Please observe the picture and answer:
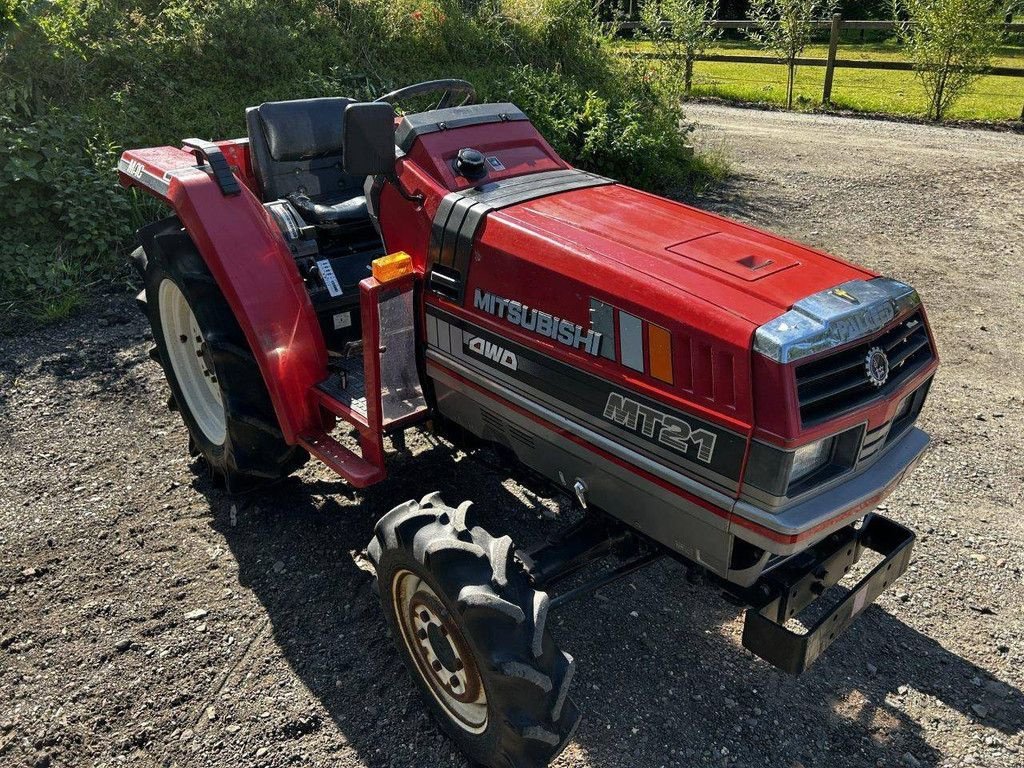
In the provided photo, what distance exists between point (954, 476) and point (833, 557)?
1858mm

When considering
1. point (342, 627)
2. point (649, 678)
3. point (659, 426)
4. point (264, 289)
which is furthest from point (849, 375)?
point (264, 289)

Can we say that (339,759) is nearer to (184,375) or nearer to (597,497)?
(597,497)

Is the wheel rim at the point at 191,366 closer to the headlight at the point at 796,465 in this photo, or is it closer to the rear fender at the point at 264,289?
the rear fender at the point at 264,289

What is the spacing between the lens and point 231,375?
3295mm

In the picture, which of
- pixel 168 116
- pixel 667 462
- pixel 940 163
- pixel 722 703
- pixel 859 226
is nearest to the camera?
pixel 667 462

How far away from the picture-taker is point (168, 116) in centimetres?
721

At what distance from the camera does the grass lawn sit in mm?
14125

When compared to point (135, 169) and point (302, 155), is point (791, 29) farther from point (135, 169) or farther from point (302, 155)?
point (135, 169)

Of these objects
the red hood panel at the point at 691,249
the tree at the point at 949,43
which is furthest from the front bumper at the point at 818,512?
the tree at the point at 949,43

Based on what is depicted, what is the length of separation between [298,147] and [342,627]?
7.37 feet

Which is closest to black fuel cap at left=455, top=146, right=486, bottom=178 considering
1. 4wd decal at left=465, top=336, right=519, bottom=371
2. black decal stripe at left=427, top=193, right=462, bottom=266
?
black decal stripe at left=427, top=193, right=462, bottom=266

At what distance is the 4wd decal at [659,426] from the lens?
2332mm

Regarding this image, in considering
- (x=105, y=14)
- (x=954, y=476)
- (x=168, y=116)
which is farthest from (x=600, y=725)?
(x=105, y=14)

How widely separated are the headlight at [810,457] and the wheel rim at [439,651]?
1089mm
